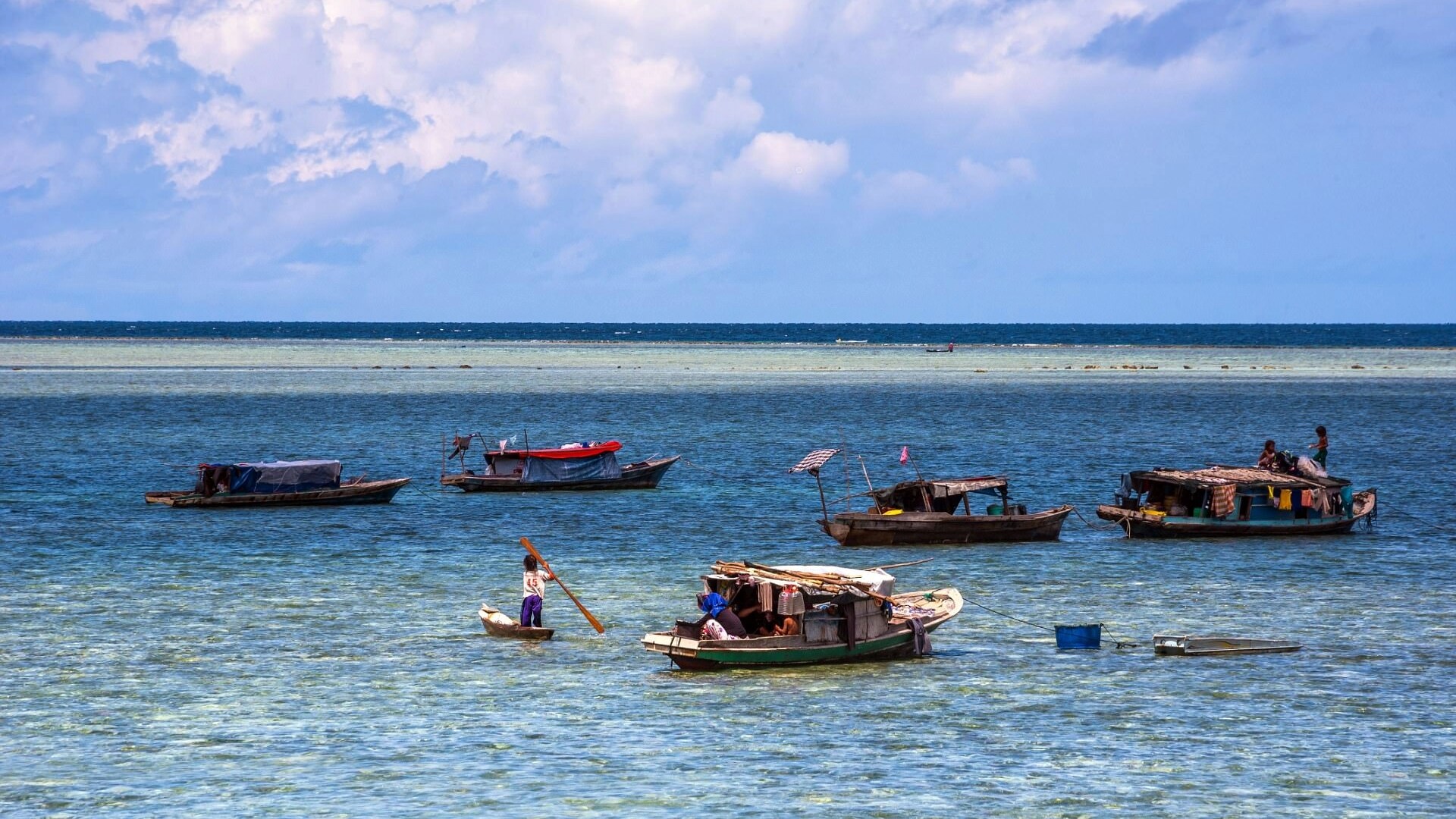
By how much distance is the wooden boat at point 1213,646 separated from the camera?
34656 mm

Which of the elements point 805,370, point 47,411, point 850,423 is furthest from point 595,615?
point 805,370

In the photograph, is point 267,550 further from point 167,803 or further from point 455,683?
point 167,803

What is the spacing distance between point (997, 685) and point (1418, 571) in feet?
66.1

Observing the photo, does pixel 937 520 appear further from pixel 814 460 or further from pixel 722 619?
pixel 722 619

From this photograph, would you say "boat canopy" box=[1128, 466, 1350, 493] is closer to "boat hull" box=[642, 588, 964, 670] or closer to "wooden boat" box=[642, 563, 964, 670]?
"wooden boat" box=[642, 563, 964, 670]

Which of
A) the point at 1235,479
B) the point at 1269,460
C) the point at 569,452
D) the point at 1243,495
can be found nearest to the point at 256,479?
the point at 569,452

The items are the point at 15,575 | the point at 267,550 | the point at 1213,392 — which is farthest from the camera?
the point at 1213,392

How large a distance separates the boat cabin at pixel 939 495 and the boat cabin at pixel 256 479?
23005mm

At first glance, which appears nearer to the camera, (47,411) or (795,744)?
(795,744)

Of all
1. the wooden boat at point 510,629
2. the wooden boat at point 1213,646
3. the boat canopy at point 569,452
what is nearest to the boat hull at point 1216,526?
the wooden boat at point 1213,646

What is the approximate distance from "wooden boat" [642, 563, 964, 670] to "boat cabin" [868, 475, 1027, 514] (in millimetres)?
17918

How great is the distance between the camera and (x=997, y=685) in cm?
3231

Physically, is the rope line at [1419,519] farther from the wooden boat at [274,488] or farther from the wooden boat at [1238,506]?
the wooden boat at [274,488]

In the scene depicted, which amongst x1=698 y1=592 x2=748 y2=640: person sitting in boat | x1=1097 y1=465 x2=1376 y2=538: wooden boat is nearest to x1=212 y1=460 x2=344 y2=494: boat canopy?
x1=1097 y1=465 x2=1376 y2=538: wooden boat
